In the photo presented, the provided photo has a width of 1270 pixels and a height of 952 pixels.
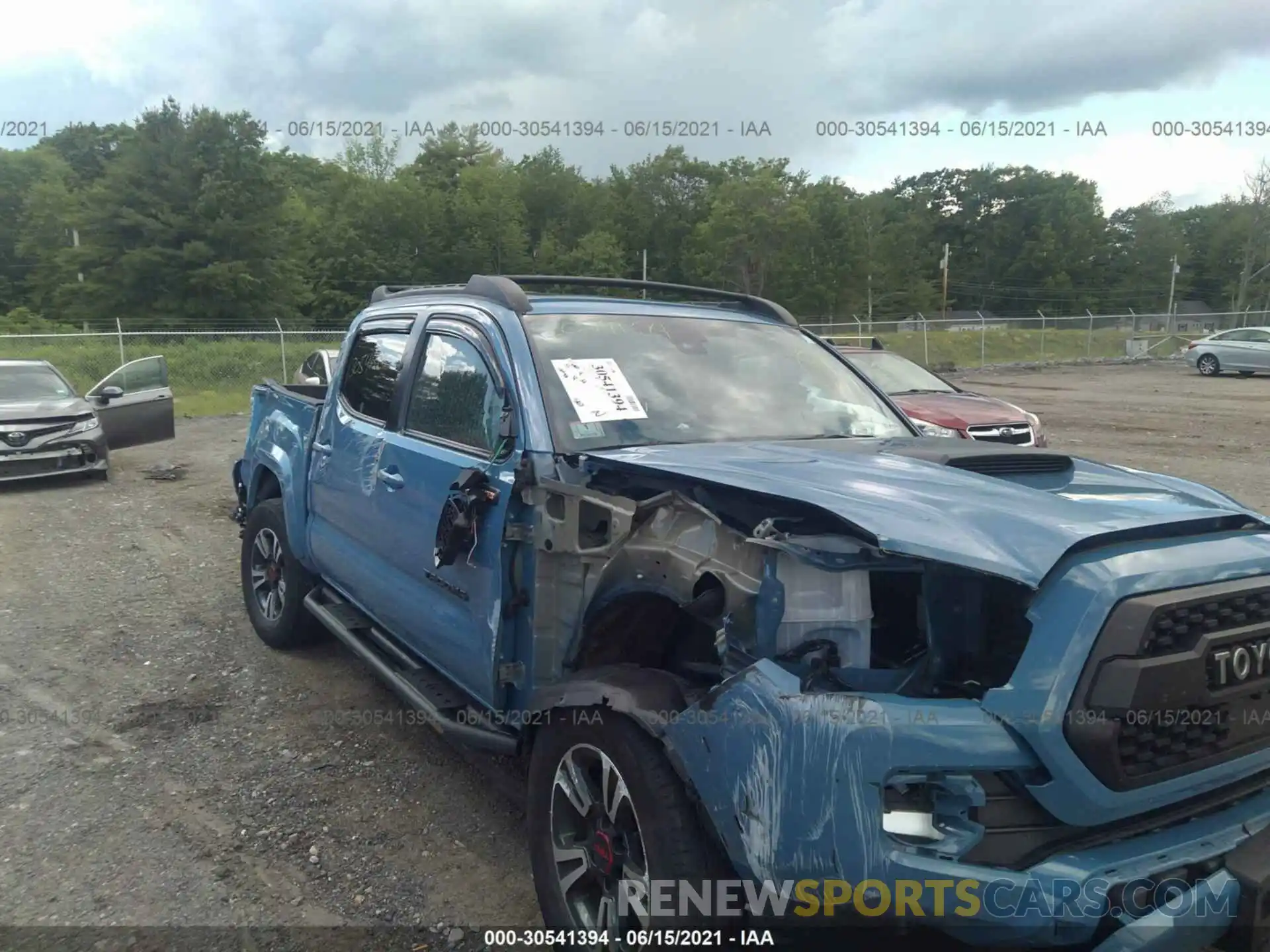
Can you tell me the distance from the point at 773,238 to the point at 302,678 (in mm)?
57587

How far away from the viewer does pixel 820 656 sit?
7.12ft

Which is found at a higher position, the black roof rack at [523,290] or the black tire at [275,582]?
the black roof rack at [523,290]

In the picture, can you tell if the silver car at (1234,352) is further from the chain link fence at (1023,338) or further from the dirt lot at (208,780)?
the dirt lot at (208,780)

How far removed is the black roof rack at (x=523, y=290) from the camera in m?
3.59

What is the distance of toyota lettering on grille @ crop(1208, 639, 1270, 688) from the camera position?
2045mm

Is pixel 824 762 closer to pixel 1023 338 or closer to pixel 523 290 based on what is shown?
pixel 523 290

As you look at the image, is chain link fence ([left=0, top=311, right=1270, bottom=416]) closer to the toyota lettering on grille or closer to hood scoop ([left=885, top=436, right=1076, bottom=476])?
hood scoop ([left=885, top=436, right=1076, bottom=476])

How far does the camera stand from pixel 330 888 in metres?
3.16

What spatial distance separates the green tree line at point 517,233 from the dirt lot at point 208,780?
3155cm

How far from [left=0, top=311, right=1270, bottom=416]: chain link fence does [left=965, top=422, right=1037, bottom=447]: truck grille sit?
4.76 metres

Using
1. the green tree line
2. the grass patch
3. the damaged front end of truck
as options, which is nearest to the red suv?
the damaged front end of truck

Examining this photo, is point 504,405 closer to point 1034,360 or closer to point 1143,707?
point 1143,707

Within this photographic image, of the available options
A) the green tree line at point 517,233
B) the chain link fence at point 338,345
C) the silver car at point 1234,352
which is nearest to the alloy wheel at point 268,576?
the chain link fence at point 338,345

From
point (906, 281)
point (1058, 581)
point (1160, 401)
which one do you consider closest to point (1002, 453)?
point (1058, 581)
